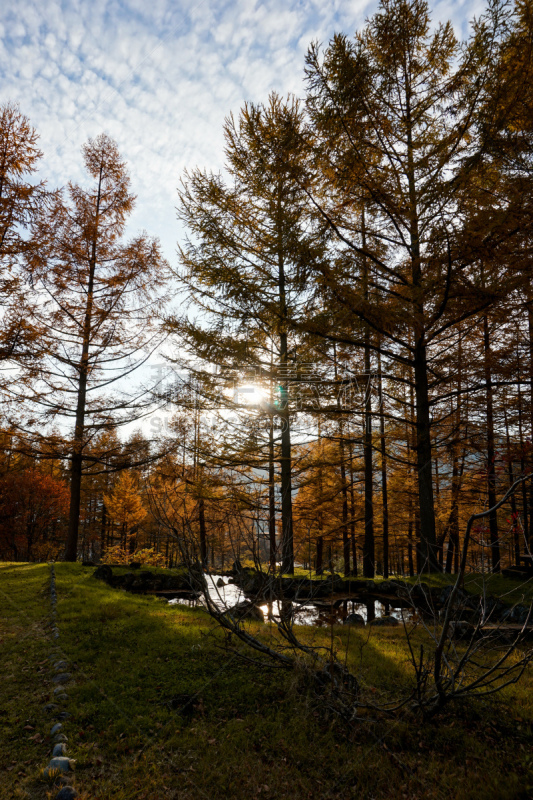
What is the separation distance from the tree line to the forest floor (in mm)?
1234

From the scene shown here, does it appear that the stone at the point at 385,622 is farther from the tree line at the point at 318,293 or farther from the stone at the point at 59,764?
the stone at the point at 59,764

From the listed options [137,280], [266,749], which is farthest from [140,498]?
[266,749]

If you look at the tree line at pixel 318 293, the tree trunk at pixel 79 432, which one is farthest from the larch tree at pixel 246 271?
the tree trunk at pixel 79 432

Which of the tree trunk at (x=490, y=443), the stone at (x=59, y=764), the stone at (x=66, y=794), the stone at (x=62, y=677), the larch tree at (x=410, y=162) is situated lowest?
the stone at (x=62, y=677)

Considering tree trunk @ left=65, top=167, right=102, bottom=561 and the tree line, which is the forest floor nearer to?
the tree line

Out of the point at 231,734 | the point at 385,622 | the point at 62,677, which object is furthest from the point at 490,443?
the point at 62,677

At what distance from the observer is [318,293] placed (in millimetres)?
6621

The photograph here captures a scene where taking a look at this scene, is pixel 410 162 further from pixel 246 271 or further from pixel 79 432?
pixel 79 432

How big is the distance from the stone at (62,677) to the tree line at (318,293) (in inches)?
75.7

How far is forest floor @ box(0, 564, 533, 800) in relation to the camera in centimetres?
254

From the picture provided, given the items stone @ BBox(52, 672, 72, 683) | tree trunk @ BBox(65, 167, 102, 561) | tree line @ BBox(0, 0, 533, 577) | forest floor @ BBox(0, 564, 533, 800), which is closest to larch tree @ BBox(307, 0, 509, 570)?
tree line @ BBox(0, 0, 533, 577)

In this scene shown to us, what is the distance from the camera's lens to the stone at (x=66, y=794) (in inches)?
94.0

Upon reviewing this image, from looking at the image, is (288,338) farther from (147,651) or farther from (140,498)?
(140,498)

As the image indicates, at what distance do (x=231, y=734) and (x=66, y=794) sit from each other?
1.22 meters
